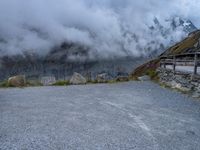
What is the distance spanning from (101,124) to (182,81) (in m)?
11.1

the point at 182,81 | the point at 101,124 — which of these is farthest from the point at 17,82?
the point at 101,124

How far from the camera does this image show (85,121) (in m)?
11.5

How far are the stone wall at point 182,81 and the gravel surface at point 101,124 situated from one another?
1403 millimetres

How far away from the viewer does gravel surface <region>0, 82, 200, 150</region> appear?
28.4 ft

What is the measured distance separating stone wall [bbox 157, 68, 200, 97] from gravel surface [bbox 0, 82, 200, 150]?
4.60 ft

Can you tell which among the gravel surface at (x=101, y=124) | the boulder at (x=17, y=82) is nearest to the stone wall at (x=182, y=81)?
the gravel surface at (x=101, y=124)

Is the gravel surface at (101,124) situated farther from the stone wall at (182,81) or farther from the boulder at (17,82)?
the boulder at (17,82)

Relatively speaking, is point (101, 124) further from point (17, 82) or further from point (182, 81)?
point (17, 82)

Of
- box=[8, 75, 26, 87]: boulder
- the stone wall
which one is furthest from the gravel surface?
box=[8, 75, 26, 87]: boulder

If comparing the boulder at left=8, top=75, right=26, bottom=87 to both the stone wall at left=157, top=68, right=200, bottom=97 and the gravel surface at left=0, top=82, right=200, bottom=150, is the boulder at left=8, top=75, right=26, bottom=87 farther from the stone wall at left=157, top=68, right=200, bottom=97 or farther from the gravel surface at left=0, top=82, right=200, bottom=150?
the stone wall at left=157, top=68, right=200, bottom=97

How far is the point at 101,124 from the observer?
11.0 meters

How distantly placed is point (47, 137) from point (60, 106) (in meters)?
5.87

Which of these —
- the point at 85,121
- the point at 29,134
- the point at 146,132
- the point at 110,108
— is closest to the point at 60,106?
the point at 110,108

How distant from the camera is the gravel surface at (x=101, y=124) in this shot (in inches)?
341
